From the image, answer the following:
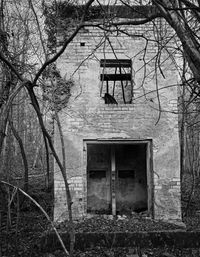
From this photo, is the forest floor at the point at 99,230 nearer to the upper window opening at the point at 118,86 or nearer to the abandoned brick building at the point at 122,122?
the abandoned brick building at the point at 122,122

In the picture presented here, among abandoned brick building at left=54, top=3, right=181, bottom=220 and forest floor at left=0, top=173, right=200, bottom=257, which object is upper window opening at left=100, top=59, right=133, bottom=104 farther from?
forest floor at left=0, top=173, right=200, bottom=257

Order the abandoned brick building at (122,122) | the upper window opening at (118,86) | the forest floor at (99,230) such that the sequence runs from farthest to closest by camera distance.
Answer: the upper window opening at (118,86) < the abandoned brick building at (122,122) < the forest floor at (99,230)

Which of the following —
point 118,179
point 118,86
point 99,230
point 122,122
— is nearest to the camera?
point 99,230

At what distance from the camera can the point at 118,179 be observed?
29.3 feet

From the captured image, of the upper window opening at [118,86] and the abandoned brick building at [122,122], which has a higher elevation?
the upper window opening at [118,86]

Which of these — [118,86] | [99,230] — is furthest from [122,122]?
[118,86]

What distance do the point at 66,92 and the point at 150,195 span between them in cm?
306

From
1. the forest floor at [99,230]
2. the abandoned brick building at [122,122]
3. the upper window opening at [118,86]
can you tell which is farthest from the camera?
the upper window opening at [118,86]

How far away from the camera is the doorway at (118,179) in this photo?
8633 mm

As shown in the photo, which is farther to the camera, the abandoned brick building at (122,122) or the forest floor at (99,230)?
the abandoned brick building at (122,122)

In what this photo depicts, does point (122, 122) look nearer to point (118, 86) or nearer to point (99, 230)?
point (99, 230)

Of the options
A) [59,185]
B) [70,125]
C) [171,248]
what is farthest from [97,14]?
[171,248]

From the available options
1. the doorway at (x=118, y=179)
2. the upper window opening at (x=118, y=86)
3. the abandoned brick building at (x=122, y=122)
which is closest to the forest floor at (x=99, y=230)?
the abandoned brick building at (x=122, y=122)

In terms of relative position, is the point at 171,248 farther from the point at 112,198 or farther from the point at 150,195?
the point at 112,198
